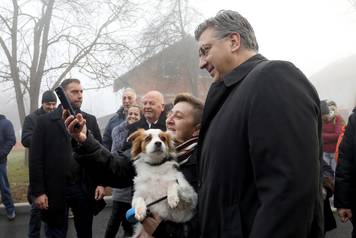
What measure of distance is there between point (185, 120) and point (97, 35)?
1501cm

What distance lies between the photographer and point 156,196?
122 inches

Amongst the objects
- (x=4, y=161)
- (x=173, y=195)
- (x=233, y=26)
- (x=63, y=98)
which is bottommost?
(x=4, y=161)

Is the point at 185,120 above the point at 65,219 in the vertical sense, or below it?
above

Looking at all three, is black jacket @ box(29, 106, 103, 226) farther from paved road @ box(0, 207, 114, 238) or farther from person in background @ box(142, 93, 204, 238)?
paved road @ box(0, 207, 114, 238)

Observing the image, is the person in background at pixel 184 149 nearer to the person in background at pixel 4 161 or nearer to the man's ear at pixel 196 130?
the man's ear at pixel 196 130

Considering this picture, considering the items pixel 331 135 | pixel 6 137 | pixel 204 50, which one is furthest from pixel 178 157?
Result: pixel 6 137

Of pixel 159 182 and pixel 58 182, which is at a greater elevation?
pixel 159 182

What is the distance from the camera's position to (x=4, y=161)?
8.37 metres

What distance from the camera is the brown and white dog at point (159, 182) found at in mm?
2869

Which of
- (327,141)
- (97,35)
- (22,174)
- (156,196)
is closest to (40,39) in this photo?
(97,35)

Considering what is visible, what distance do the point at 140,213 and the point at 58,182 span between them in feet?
7.43

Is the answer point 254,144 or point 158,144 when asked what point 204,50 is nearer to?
point 254,144

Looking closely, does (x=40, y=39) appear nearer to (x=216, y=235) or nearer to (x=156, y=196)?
(x=156, y=196)

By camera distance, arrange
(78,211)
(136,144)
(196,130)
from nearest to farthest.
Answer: (196,130)
(136,144)
(78,211)
